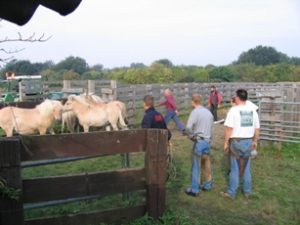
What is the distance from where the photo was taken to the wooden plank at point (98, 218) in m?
5.09

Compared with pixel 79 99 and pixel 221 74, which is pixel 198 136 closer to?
pixel 79 99

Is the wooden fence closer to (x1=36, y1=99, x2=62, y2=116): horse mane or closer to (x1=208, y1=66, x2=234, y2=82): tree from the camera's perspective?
(x1=36, y1=99, x2=62, y2=116): horse mane

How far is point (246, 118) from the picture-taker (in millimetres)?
7797

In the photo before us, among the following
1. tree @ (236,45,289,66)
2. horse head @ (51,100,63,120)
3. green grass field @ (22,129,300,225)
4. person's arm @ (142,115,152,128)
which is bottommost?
green grass field @ (22,129,300,225)

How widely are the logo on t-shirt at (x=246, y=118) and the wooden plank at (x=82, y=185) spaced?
276 centimetres

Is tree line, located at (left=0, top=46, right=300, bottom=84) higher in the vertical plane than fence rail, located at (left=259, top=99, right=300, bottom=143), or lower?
higher

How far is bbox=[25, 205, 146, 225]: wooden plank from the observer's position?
509 centimetres

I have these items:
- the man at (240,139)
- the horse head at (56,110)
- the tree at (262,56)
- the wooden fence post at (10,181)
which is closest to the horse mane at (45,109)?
the horse head at (56,110)

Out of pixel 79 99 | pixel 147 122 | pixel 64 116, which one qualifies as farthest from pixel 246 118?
pixel 64 116

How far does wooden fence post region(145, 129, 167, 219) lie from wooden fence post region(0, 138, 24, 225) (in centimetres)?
167

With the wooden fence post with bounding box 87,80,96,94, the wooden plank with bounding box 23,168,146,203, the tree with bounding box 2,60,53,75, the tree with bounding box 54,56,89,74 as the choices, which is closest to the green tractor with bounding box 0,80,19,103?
the tree with bounding box 2,60,53,75

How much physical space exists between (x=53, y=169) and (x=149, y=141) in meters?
4.25

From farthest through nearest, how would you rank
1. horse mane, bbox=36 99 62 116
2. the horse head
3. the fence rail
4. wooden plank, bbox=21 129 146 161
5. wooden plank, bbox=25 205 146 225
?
1. the fence rail
2. the horse head
3. horse mane, bbox=36 99 62 116
4. wooden plank, bbox=25 205 146 225
5. wooden plank, bbox=21 129 146 161

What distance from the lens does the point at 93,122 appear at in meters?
12.9
